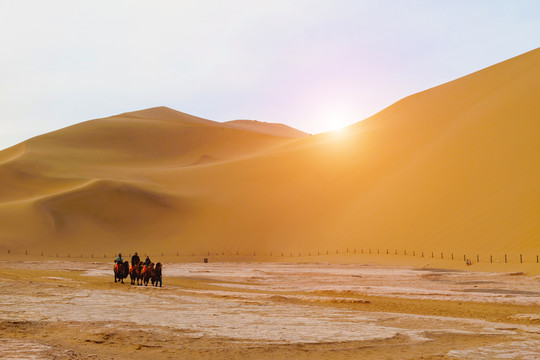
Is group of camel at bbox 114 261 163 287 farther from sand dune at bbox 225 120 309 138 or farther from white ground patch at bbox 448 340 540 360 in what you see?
sand dune at bbox 225 120 309 138

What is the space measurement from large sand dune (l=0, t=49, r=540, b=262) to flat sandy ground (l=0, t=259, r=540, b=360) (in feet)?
51.3

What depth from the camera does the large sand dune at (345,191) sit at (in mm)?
42500

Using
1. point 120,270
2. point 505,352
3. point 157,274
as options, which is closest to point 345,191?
point 120,270

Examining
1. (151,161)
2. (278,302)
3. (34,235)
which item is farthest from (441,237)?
(151,161)

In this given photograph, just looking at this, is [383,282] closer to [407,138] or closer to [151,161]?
[407,138]

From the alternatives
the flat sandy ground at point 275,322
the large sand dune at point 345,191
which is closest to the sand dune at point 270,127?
the large sand dune at point 345,191

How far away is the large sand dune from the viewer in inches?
1673

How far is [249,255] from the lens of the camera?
54.3 metres

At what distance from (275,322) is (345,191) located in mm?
43662

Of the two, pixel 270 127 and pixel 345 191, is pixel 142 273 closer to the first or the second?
pixel 345 191

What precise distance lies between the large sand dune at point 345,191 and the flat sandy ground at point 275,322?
15.6 m

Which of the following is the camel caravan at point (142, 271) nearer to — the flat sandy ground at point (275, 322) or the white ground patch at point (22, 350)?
the flat sandy ground at point (275, 322)

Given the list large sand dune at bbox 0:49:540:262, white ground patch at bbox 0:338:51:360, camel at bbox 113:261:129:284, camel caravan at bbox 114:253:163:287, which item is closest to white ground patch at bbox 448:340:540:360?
white ground patch at bbox 0:338:51:360

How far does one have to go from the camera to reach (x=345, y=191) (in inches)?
2302
